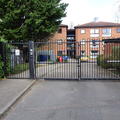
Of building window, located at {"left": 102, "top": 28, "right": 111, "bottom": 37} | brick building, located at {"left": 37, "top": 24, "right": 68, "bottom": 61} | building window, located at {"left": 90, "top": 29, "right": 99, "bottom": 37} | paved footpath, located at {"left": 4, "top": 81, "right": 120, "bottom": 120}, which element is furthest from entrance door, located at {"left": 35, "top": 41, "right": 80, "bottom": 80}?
building window, located at {"left": 102, "top": 28, "right": 111, "bottom": 37}

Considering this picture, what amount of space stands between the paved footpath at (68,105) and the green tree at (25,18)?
16.1 m

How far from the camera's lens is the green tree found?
2366cm

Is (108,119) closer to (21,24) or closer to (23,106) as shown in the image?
(23,106)

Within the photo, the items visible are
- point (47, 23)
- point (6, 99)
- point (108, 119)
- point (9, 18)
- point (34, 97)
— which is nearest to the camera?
point (108, 119)

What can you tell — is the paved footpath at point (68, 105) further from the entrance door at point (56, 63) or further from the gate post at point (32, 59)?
the entrance door at point (56, 63)

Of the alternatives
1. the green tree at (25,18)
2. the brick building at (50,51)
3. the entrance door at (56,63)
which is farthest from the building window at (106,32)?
the entrance door at (56,63)

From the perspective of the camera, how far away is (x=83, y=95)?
7.79 m

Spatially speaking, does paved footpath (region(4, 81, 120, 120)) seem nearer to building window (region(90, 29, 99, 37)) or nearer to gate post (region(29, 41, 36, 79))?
gate post (region(29, 41, 36, 79))

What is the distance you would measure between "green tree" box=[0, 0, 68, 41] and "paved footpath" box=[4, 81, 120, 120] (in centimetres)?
1613

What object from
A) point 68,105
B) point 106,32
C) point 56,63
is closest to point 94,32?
point 106,32

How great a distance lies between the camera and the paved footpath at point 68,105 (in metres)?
5.41

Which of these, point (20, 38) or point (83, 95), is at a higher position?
point (20, 38)

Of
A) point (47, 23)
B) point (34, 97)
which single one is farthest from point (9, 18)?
point (34, 97)

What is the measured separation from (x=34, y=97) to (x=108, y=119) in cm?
312
